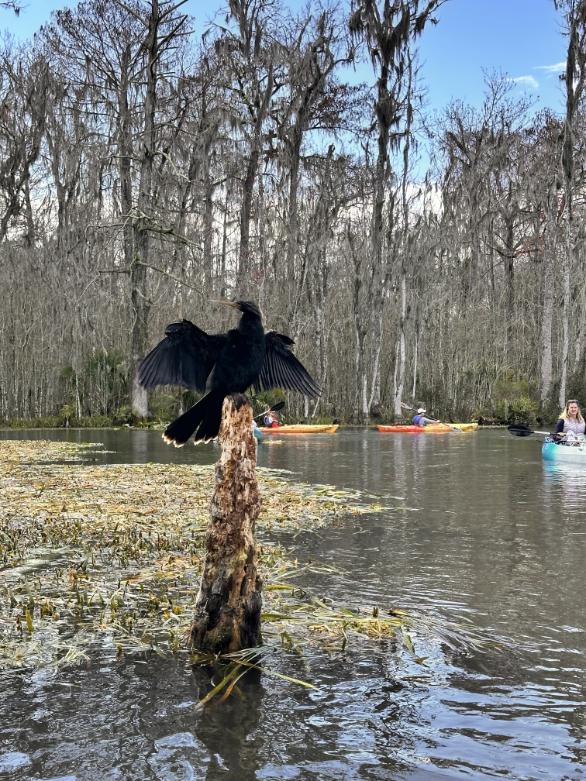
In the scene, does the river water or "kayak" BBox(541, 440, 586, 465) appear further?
"kayak" BBox(541, 440, 586, 465)

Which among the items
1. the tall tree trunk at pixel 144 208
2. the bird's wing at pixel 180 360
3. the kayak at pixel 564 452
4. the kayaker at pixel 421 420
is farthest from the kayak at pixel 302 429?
the bird's wing at pixel 180 360

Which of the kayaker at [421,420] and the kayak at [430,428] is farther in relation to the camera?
the kayaker at [421,420]

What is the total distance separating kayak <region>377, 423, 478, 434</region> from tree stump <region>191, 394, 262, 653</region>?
2030 cm

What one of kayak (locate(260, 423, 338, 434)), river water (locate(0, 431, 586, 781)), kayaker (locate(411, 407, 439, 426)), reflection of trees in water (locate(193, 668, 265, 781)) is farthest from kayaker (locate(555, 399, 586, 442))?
reflection of trees in water (locate(193, 668, 265, 781))

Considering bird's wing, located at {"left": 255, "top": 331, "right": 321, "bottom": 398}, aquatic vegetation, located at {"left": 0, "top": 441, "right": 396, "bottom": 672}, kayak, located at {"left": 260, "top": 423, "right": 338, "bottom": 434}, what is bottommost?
aquatic vegetation, located at {"left": 0, "top": 441, "right": 396, "bottom": 672}

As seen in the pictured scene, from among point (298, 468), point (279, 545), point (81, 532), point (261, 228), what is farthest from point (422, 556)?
point (261, 228)

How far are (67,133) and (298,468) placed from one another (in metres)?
18.3

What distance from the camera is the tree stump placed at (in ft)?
14.7

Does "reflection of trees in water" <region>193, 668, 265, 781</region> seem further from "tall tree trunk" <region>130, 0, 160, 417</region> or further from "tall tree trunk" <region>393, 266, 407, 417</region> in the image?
"tall tree trunk" <region>393, 266, 407, 417</region>

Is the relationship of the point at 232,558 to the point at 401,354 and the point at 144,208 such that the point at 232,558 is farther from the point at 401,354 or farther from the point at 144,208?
the point at 144,208

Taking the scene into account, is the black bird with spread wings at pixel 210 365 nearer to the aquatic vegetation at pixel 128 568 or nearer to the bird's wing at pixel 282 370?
the bird's wing at pixel 282 370

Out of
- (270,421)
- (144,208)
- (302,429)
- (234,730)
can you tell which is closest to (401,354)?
(302,429)

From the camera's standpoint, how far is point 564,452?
1574 cm

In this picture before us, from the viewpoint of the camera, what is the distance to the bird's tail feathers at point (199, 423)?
17.4 ft
